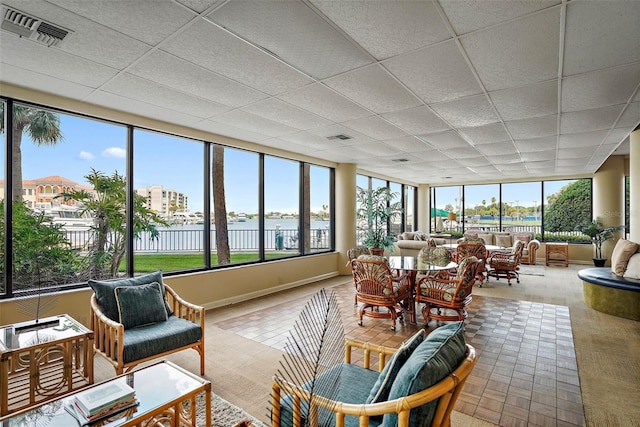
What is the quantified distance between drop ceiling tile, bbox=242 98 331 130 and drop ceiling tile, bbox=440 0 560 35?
6.31ft

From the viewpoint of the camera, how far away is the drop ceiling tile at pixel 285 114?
11.4ft

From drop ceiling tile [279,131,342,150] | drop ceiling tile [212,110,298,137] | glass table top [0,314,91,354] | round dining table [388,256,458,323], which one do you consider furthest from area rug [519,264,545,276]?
glass table top [0,314,91,354]

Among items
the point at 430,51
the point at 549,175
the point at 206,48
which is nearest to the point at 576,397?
the point at 430,51

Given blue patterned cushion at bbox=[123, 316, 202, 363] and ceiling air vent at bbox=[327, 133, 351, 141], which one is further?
ceiling air vent at bbox=[327, 133, 351, 141]

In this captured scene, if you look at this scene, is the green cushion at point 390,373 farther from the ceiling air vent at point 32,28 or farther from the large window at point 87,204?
the large window at point 87,204

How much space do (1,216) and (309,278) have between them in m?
4.66

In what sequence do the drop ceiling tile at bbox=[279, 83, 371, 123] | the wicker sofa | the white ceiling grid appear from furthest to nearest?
the wicker sofa, the drop ceiling tile at bbox=[279, 83, 371, 123], the white ceiling grid

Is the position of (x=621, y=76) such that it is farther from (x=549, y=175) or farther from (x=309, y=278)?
(x=549, y=175)

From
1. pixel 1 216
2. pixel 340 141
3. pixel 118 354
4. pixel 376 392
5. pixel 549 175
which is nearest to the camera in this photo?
pixel 376 392

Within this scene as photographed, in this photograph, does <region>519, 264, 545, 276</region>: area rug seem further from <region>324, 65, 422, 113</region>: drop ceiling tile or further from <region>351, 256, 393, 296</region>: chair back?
<region>324, 65, 422, 113</region>: drop ceiling tile

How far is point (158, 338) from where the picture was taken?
7.96ft

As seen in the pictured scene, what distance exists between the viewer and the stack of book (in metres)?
1.55

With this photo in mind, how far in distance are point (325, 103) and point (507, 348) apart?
3251 mm

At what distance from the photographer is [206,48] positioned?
2314 mm
